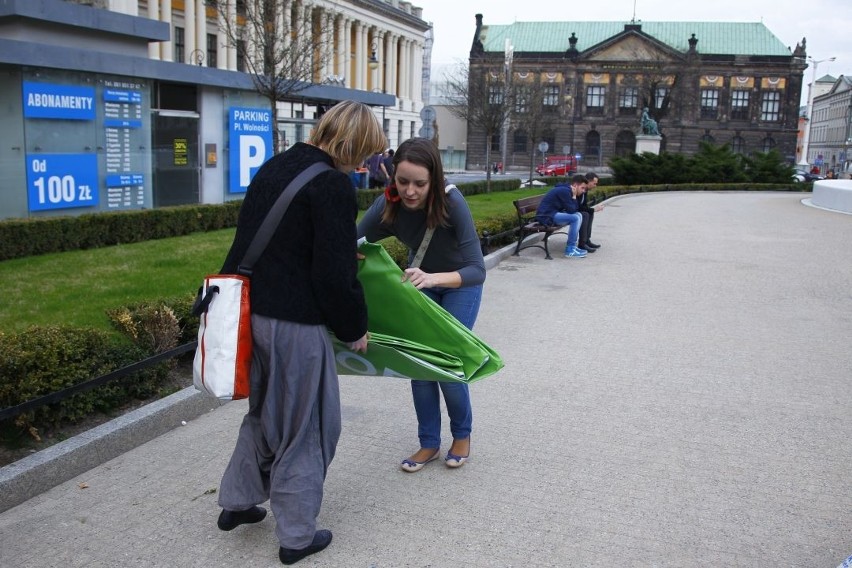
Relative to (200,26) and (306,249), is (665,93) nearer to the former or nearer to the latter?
Result: (200,26)

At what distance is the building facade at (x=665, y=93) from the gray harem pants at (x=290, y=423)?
7685cm

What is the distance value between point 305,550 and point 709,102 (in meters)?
85.5

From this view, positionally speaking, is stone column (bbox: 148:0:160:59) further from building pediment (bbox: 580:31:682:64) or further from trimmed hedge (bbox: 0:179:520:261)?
building pediment (bbox: 580:31:682:64)

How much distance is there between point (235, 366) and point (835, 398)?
4.46 m

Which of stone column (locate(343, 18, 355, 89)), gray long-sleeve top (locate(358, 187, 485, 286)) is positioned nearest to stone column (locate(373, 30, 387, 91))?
stone column (locate(343, 18, 355, 89))

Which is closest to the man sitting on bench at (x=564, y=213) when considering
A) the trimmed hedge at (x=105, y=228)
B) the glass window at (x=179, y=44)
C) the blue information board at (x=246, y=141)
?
the trimmed hedge at (x=105, y=228)

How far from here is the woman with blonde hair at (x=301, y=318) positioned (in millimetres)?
3031

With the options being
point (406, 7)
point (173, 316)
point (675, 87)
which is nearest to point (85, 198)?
point (173, 316)

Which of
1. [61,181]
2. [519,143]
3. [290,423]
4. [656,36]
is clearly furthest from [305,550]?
[656,36]

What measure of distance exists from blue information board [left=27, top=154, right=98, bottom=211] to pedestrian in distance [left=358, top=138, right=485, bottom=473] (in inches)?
387

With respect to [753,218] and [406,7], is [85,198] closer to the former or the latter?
[753,218]

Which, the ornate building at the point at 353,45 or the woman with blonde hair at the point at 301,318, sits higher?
the ornate building at the point at 353,45

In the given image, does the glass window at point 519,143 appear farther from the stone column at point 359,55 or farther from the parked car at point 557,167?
the stone column at point 359,55

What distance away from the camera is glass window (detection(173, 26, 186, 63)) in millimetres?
46156
